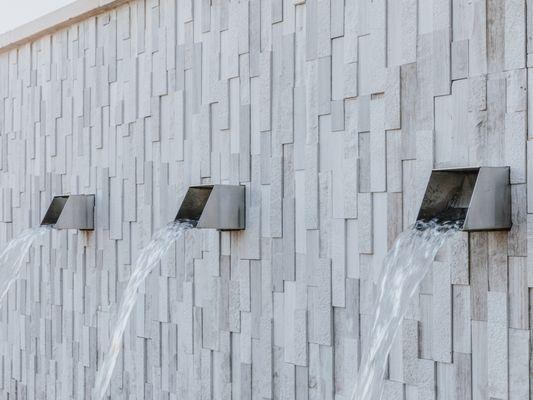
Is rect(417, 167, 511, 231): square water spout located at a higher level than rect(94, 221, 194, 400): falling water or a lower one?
higher

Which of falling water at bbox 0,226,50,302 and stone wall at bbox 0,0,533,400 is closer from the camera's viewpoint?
stone wall at bbox 0,0,533,400

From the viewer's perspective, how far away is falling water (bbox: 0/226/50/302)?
615 centimetres

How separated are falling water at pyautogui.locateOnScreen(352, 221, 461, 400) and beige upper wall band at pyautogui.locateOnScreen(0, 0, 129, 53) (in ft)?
8.18

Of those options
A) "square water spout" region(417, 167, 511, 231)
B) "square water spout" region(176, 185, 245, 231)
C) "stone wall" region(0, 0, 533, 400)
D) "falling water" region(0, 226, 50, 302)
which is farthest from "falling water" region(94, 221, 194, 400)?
"square water spout" region(417, 167, 511, 231)

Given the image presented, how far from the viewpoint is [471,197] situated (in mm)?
3133

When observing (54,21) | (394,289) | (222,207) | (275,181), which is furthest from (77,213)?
→ (394,289)

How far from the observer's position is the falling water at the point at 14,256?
615 centimetres

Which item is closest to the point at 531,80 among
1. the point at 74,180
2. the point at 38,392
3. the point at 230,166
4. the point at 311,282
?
the point at 311,282

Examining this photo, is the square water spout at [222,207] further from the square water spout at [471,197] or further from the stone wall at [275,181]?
the square water spout at [471,197]

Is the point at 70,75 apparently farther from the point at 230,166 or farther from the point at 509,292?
the point at 509,292

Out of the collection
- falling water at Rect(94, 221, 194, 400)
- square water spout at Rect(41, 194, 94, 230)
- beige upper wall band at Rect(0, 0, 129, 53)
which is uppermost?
beige upper wall band at Rect(0, 0, 129, 53)

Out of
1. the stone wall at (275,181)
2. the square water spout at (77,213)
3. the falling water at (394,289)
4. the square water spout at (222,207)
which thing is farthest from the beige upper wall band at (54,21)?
the falling water at (394,289)

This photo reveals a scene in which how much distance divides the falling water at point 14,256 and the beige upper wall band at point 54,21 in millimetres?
1236

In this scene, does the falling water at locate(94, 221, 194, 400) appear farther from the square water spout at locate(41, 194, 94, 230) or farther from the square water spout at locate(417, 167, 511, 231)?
the square water spout at locate(417, 167, 511, 231)
